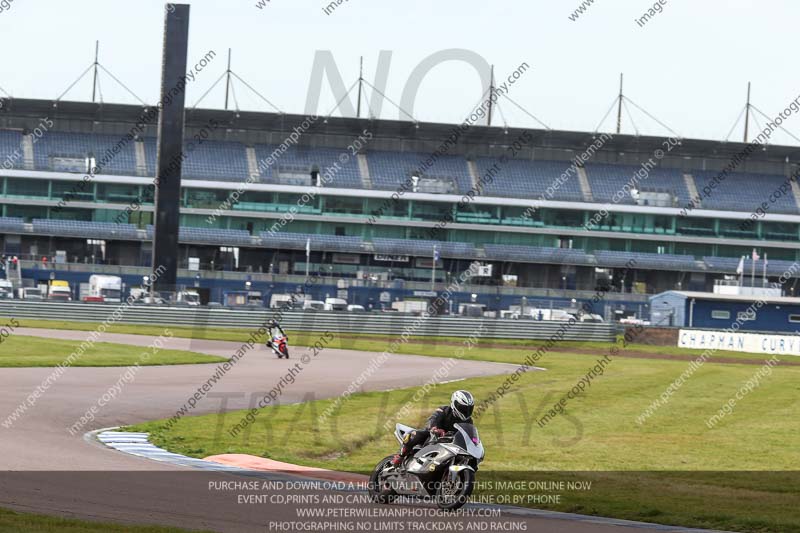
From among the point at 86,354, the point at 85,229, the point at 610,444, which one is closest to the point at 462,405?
the point at 610,444

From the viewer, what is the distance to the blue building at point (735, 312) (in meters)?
70.4

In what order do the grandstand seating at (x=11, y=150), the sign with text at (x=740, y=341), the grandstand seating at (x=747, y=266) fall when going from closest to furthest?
the sign with text at (x=740, y=341) → the grandstand seating at (x=11, y=150) → the grandstand seating at (x=747, y=266)

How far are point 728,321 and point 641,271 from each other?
20260mm

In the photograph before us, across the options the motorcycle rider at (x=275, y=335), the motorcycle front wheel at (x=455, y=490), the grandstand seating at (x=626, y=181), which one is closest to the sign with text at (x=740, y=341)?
the motorcycle rider at (x=275, y=335)

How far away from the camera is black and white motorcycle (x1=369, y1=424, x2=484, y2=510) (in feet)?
42.5

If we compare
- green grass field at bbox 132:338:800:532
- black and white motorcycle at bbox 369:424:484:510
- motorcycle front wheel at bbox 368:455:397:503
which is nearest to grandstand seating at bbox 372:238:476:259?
green grass field at bbox 132:338:800:532

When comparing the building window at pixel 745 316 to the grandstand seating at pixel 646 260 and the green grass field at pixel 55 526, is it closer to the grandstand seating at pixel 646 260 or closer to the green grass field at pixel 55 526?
the grandstand seating at pixel 646 260

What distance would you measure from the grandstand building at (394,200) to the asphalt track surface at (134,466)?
5142 centimetres

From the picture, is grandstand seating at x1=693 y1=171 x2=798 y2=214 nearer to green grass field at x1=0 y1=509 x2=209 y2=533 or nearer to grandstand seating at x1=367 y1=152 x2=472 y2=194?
grandstand seating at x1=367 y1=152 x2=472 y2=194

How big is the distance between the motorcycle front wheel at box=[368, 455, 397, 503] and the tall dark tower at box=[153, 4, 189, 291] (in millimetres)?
46696

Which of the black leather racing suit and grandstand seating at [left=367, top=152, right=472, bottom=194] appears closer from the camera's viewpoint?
the black leather racing suit

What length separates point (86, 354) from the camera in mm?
37969

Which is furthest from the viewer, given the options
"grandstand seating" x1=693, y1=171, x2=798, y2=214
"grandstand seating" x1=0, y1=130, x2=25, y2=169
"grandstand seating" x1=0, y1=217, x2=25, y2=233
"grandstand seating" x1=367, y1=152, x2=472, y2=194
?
"grandstand seating" x1=693, y1=171, x2=798, y2=214

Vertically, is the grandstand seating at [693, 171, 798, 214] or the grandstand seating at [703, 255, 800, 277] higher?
the grandstand seating at [693, 171, 798, 214]
